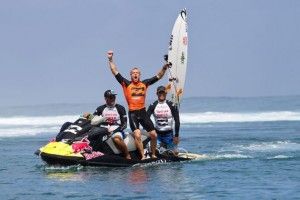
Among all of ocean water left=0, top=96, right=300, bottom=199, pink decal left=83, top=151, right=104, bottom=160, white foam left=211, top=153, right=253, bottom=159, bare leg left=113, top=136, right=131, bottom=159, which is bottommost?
ocean water left=0, top=96, right=300, bottom=199

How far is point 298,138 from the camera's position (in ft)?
92.4

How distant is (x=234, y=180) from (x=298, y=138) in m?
12.9

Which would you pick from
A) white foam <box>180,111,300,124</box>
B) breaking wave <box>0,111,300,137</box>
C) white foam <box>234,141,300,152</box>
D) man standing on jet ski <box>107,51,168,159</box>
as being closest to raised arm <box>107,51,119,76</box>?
man standing on jet ski <box>107,51,168,159</box>

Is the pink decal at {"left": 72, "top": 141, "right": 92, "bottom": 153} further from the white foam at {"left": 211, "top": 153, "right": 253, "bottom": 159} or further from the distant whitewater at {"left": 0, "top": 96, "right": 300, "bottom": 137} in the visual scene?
the distant whitewater at {"left": 0, "top": 96, "right": 300, "bottom": 137}

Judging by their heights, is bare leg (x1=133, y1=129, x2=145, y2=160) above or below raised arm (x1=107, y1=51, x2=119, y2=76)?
below

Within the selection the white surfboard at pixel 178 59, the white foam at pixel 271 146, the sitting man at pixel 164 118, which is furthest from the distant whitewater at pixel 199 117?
the sitting man at pixel 164 118

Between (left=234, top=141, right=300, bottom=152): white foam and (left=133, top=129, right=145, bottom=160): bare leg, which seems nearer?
(left=133, top=129, right=145, bottom=160): bare leg

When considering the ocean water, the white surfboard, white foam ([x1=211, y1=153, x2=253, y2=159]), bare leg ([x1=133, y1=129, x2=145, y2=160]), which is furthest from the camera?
the white surfboard

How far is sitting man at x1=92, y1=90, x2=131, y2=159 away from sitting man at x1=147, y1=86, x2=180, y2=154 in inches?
30.1

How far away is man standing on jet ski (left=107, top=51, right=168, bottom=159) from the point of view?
18.2 m

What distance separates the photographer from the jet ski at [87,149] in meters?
17.7

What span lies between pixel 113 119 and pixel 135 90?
0.79m

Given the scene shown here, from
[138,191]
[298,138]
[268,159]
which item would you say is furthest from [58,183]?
[298,138]

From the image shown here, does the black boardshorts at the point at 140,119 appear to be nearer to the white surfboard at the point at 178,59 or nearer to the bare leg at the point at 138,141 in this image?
the bare leg at the point at 138,141
